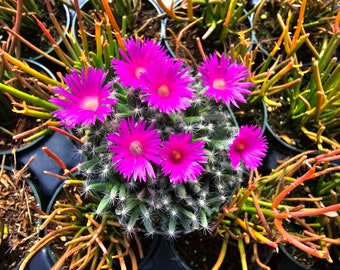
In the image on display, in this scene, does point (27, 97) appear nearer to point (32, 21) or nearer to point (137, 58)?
point (137, 58)

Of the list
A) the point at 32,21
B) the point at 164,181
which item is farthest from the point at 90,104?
the point at 32,21

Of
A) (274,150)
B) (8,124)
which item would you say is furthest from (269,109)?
(8,124)

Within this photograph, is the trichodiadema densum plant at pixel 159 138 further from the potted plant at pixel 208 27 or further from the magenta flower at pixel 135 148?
the potted plant at pixel 208 27

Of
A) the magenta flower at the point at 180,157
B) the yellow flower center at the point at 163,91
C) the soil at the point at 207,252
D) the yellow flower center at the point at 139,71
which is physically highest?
the yellow flower center at the point at 139,71

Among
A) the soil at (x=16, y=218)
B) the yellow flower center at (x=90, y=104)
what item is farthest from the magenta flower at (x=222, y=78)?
the soil at (x=16, y=218)

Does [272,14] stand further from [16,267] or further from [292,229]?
[16,267]

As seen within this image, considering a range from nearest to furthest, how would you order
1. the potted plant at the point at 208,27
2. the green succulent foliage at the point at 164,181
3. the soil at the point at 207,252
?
the green succulent foliage at the point at 164,181, the soil at the point at 207,252, the potted plant at the point at 208,27
